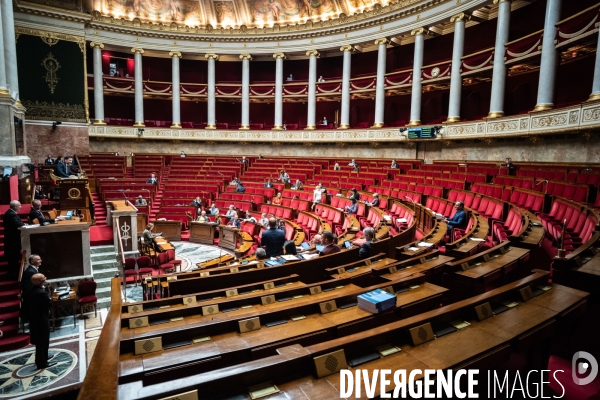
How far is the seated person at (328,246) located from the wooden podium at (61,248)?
545 cm

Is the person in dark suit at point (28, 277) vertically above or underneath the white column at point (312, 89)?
underneath

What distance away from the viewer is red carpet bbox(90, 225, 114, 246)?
9836 millimetres

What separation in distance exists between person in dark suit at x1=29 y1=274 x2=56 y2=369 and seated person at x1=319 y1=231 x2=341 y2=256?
4.04 meters

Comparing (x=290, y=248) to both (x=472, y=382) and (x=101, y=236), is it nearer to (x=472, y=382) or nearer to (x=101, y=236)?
(x=472, y=382)

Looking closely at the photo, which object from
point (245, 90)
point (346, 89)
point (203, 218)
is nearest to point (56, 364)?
point (203, 218)

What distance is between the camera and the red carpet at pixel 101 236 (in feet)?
32.3

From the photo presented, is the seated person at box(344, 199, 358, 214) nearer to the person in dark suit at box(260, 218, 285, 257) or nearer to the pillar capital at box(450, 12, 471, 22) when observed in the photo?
the person in dark suit at box(260, 218, 285, 257)

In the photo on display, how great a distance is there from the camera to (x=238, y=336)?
2.88 m

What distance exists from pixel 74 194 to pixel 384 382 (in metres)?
Answer: 11.6

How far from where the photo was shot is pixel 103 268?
8.81 metres

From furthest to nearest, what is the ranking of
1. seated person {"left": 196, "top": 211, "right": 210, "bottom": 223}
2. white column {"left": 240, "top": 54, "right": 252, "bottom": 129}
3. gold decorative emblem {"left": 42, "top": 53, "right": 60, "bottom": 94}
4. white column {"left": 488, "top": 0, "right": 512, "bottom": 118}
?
1. white column {"left": 240, "top": 54, "right": 252, "bottom": 129}
2. gold decorative emblem {"left": 42, "top": 53, "right": 60, "bottom": 94}
3. white column {"left": 488, "top": 0, "right": 512, "bottom": 118}
4. seated person {"left": 196, "top": 211, "right": 210, "bottom": 223}

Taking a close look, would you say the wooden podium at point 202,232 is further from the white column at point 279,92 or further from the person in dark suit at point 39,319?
the white column at point 279,92

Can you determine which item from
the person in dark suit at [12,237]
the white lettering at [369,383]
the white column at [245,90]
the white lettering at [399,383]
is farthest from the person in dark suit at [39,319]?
the white column at [245,90]

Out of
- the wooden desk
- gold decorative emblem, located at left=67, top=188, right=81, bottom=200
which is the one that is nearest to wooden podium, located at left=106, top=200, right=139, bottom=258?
gold decorative emblem, located at left=67, top=188, right=81, bottom=200
